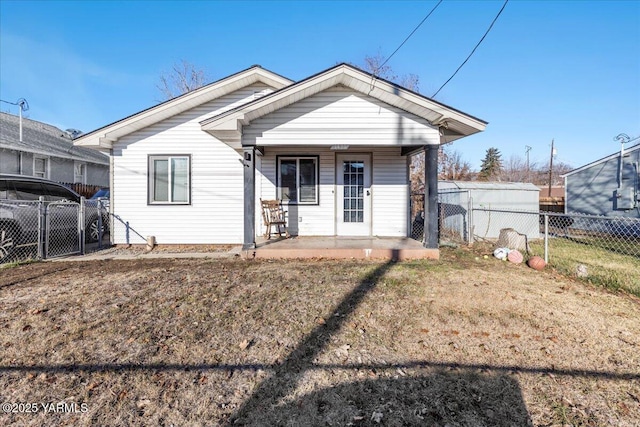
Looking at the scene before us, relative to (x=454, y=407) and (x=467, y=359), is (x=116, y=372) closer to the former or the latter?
(x=454, y=407)

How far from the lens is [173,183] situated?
336 inches

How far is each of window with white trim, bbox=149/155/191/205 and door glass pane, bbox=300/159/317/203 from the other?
3010mm

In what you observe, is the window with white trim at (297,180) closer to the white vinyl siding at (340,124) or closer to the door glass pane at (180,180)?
the white vinyl siding at (340,124)

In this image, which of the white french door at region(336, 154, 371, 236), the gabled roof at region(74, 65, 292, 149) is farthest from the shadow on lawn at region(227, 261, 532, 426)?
the gabled roof at region(74, 65, 292, 149)

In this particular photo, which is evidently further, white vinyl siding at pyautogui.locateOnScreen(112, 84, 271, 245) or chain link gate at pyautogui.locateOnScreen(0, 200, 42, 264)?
white vinyl siding at pyautogui.locateOnScreen(112, 84, 271, 245)

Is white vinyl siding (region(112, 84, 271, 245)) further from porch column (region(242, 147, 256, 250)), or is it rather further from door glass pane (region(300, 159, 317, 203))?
porch column (region(242, 147, 256, 250))

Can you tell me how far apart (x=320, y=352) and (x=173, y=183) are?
7119 millimetres

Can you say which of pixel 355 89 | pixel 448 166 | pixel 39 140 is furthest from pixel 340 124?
pixel 448 166

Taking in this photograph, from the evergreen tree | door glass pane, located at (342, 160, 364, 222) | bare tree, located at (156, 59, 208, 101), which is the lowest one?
door glass pane, located at (342, 160, 364, 222)

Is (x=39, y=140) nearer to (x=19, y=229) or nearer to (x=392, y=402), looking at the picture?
(x=19, y=229)

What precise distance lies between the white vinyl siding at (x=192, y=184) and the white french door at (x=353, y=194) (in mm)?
2708

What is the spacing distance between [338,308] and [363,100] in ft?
15.0

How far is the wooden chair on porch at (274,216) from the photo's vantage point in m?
8.09

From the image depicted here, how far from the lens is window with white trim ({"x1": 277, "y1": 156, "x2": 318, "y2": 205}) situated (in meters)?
8.74
